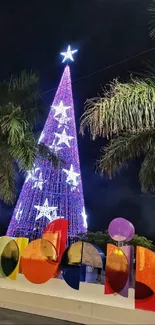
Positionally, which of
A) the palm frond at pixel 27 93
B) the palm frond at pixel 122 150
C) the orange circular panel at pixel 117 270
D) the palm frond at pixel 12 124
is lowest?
the orange circular panel at pixel 117 270

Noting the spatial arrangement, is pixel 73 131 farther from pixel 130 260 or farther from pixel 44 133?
pixel 130 260

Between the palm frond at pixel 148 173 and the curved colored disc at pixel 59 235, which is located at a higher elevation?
the palm frond at pixel 148 173

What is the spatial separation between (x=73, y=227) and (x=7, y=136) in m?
8.57

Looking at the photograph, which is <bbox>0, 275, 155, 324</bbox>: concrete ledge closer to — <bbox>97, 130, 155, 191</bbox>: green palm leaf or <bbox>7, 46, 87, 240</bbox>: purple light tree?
<bbox>97, 130, 155, 191</bbox>: green palm leaf

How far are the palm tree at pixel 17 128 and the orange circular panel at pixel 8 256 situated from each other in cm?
441

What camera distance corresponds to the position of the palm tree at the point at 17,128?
475 inches

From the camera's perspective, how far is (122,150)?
961cm

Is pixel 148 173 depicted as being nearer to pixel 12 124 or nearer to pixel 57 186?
pixel 12 124

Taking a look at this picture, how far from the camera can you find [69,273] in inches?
288

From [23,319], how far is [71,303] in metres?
1.02

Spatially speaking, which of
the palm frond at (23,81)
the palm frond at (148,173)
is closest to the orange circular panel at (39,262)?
the palm frond at (148,173)

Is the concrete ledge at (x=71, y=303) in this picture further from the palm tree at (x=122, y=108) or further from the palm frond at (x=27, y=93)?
the palm frond at (x=27, y=93)

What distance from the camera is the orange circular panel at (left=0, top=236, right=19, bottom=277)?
830 centimetres

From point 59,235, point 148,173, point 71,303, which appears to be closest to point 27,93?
point 148,173
